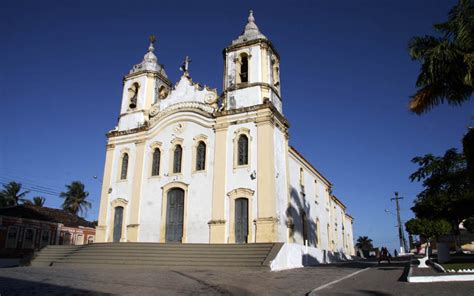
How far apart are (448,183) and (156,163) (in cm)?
1637

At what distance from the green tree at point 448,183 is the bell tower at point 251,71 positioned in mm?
8901

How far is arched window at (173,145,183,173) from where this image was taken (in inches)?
862

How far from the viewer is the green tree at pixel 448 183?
1884 cm

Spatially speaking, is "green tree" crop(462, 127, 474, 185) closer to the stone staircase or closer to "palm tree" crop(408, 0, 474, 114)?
"palm tree" crop(408, 0, 474, 114)

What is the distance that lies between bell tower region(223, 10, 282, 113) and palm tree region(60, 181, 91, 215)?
39.1 meters

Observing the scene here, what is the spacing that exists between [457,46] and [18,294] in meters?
15.0

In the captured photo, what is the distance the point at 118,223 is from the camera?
22438 mm

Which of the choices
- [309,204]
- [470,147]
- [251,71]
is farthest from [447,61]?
[309,204]

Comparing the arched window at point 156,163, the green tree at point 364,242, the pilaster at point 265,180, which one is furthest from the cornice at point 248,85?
the green tree at point 364,242

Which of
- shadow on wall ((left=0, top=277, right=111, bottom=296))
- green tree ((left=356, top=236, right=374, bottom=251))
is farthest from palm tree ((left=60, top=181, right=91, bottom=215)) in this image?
green tree ((left=356, top=236, right=374, bottom=251))

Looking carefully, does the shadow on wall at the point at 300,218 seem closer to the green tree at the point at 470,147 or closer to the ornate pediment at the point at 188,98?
the ornate pediment at the point at 188,98

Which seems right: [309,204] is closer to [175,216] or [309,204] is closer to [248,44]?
[175,216]

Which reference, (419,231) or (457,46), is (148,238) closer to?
(457,46)

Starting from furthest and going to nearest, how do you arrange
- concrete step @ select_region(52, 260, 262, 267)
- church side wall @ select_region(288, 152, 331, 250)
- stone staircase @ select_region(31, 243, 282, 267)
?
church side wall @ select_region(288, 152, 331, 250)
stone staircase @ select_region(31, 243, 282, 267)
concrete step @ select_region(52, 260, 262, 267)
